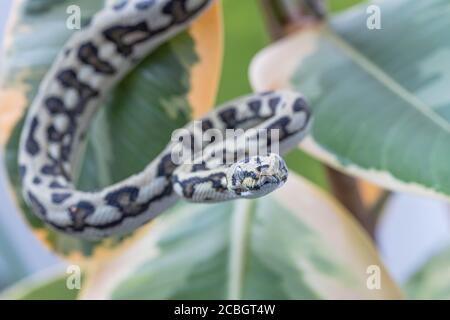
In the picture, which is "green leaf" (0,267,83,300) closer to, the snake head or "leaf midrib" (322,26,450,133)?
the snake head

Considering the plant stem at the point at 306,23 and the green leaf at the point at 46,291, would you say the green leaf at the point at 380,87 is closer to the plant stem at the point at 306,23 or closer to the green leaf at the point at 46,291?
the plant stem at the point at 306,23

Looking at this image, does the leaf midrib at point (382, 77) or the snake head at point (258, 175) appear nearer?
the snake head at point (258, 175)

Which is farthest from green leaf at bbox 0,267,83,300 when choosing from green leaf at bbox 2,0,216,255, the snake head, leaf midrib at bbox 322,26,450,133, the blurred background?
leaf midrib at bbox 322,26,450,133

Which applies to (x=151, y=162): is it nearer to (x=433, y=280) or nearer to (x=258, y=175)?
(x=258, y=175)

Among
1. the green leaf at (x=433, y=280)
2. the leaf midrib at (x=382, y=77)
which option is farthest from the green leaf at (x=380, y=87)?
the green leaf at (x=433, y=280)

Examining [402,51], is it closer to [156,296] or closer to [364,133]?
[364,133]

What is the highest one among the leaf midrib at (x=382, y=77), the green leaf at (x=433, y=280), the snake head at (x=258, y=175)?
the leaf midrib at (x=382, y=77)

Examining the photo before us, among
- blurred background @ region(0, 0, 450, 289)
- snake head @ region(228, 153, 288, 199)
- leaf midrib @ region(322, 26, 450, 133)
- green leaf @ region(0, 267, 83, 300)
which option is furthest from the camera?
blurred background @ region(0, 0, 450, 289)

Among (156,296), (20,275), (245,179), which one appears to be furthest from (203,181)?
(20,275)
